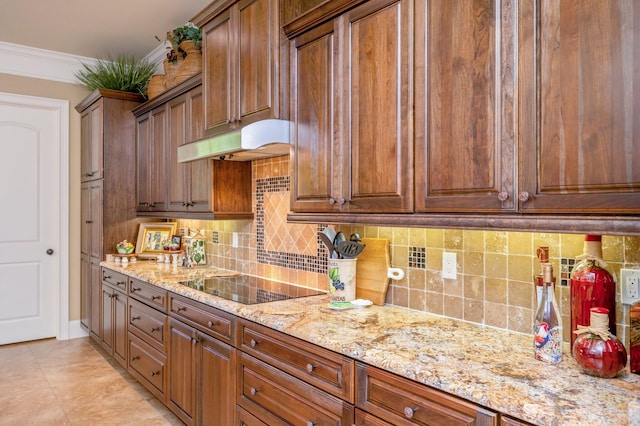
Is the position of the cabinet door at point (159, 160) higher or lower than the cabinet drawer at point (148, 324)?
higher

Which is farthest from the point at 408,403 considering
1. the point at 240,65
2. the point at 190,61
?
the point at 190,61

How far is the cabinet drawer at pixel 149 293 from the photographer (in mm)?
2918

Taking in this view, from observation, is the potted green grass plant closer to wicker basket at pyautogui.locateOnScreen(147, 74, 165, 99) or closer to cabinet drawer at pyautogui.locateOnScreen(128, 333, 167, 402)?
wicker basket at pyautogui.locateOnScreen(147, 74, 165, 99)

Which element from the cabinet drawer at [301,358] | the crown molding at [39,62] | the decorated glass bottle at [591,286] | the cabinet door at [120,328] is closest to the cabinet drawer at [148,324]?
the cabinet door at [120,328]

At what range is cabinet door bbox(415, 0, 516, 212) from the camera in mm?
1357

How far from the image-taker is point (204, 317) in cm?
245

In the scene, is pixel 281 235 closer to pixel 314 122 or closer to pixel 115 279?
pixel 314 122

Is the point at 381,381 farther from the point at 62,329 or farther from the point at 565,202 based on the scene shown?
the point at 62,329

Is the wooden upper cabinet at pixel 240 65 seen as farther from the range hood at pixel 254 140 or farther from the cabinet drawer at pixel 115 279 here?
the cabinet drawer at pixel 115 279

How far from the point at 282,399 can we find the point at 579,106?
5.01ft

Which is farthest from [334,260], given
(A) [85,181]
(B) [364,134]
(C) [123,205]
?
(A) [85,181]

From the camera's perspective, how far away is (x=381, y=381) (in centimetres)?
144

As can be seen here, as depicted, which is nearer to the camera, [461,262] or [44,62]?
[461,262]

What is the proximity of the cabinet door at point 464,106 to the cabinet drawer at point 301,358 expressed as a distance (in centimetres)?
65
